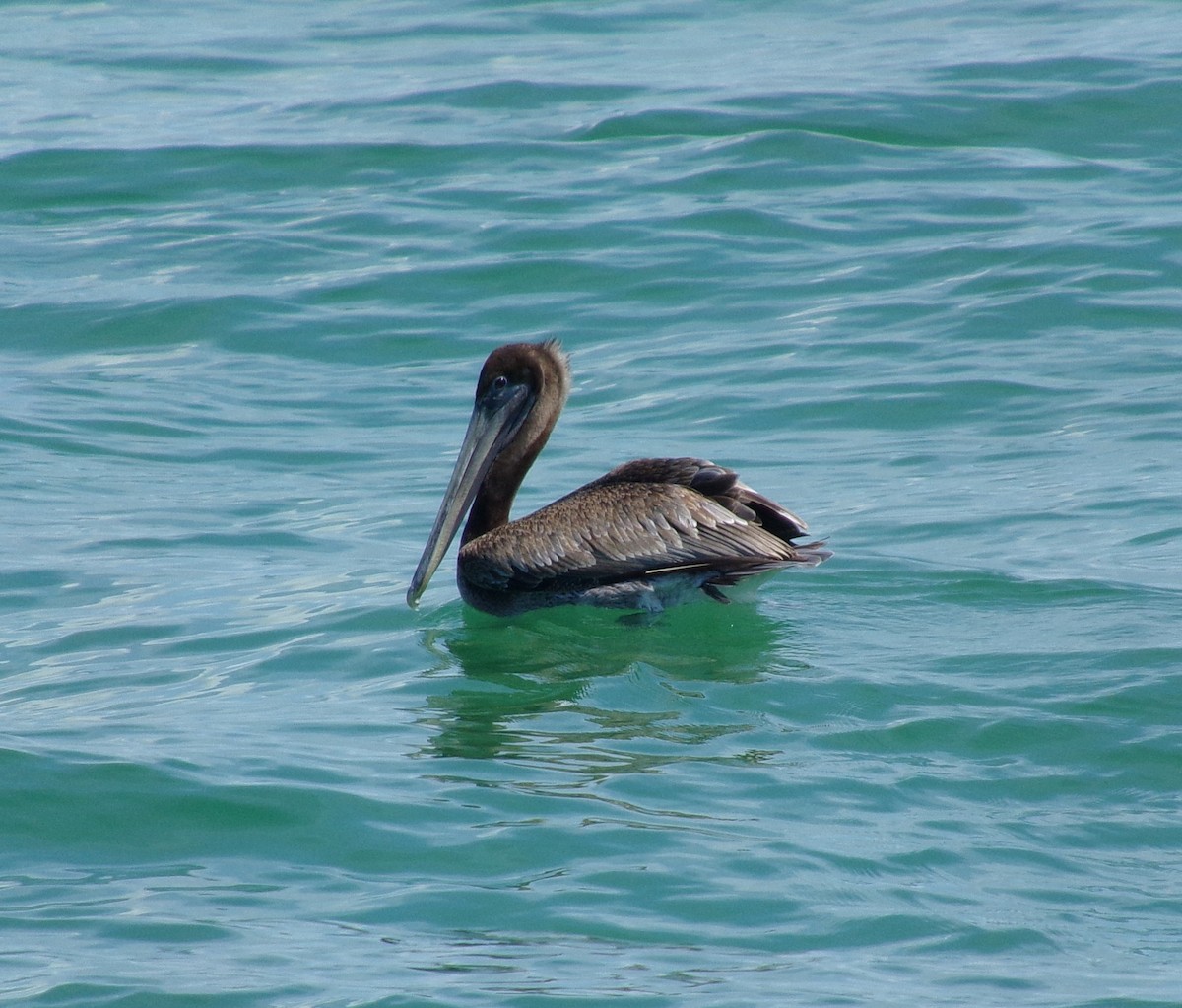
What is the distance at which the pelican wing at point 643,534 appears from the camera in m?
7.14

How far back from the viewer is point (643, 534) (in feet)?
23.8

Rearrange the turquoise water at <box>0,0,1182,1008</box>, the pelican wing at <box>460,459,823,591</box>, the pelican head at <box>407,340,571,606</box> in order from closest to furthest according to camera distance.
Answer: the turquoise water at <box>0,0,1182,1008</box> < the pelican wing at <box>460,459,823,591</box> < the pelican head at <box>407,340,571,606</box>

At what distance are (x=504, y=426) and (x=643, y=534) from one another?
114 cm

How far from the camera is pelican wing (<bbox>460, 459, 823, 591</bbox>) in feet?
23.4

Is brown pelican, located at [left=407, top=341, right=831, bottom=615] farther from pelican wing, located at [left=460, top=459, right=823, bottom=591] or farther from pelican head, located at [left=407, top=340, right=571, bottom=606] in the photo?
pelican head, located at [left=407, top=340, right=571, bottom=606]

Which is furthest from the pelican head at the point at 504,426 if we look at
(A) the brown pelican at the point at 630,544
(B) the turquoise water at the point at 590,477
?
(B) the turquoise water at the point at 590,477

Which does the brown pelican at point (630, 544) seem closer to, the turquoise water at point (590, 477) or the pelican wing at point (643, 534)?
the pelican wing at point (643, 534)

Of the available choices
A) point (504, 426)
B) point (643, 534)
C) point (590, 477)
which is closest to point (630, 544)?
point (643, 534)

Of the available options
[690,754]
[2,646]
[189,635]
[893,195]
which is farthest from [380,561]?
[893,195]

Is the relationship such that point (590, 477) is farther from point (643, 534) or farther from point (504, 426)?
point (643, 534)

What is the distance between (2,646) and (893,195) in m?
8.23

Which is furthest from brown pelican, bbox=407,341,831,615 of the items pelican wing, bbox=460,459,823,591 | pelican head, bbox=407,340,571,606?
pelican head, bbox=407,340,571,606

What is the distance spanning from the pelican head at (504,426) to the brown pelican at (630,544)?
0.47 ft

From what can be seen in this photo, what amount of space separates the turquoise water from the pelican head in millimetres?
448
